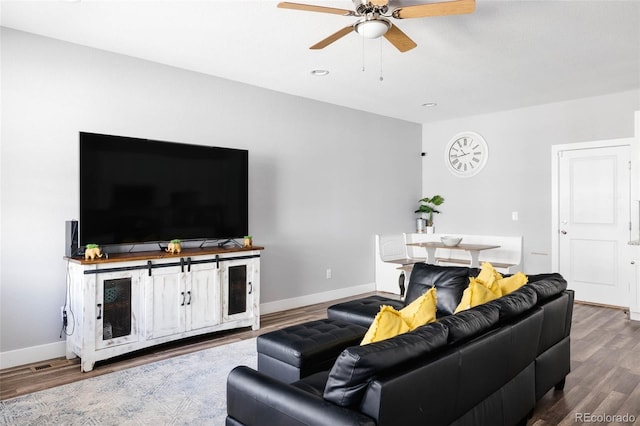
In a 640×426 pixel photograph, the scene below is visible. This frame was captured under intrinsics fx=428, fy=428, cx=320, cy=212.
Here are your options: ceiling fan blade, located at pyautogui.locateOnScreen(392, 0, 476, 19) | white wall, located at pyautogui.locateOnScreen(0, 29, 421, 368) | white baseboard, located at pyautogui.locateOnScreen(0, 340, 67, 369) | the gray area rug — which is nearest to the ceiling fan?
ceiling fan blade, located at pyautogui.locateOnScreen(392, 0, 476, 19)

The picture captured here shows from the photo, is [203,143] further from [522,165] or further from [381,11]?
[522,165]

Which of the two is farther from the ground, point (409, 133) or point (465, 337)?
point (409, 133)

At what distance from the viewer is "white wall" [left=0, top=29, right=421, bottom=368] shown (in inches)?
139

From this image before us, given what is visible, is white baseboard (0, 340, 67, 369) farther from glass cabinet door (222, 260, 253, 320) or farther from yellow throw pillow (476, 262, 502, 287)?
yellow throw pillow (476, 262, 502, 287)

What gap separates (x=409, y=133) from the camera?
7207 millimetres

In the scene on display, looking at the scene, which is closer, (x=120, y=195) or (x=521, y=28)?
(x=521, y=28)

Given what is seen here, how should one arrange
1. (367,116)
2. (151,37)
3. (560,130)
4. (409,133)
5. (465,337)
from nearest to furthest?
(465,337) < (151,37) < (560,130) < (367,116) < (409,133)

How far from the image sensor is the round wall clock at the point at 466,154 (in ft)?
22.1

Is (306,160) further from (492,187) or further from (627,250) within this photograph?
(627,250)

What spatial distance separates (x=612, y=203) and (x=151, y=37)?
224 inches

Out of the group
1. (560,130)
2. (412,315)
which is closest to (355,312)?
(412,315)

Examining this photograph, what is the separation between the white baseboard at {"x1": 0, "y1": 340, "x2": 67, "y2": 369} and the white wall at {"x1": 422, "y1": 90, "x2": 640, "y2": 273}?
5.65 m

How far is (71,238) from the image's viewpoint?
364 centimetres

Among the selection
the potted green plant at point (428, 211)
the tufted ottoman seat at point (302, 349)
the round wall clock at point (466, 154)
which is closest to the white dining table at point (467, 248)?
the potted green plant at point (428, 211)
